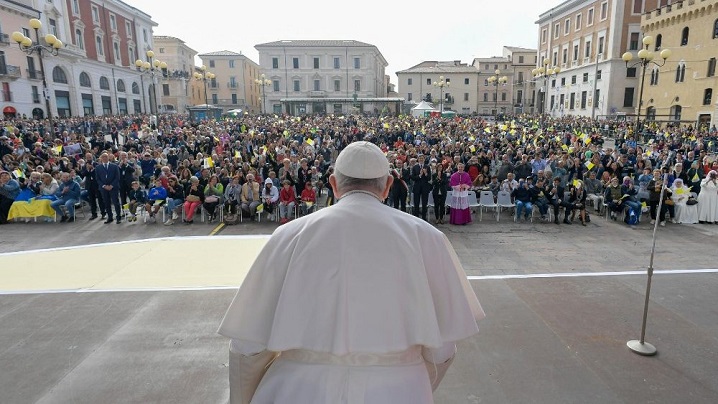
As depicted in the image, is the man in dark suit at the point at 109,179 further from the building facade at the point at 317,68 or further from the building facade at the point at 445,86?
the building facade at the point at 445,86

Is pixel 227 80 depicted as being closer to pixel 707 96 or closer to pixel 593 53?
pixel 593 53

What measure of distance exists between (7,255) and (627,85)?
5482 centimetres

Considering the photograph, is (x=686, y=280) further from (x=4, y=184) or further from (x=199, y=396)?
(x=4, y=184)

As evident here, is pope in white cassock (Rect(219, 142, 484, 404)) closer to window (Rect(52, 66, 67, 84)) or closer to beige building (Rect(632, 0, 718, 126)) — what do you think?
beige building (Rect(632, 0, 718, 126))

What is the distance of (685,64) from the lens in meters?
36.9

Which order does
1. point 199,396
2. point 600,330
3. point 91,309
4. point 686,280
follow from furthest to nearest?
point 686,280 → point 91,309 → point 600,330 → point 199,396

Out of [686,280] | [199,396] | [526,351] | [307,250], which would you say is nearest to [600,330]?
[526,351]

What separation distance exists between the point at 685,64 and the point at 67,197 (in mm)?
44512

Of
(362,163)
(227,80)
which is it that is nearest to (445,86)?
(227,80)

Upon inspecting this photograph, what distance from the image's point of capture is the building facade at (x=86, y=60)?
38250mm

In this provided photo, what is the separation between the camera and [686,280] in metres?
6.65

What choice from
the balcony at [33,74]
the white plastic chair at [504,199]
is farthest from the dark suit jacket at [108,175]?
the balcony at [33,74]

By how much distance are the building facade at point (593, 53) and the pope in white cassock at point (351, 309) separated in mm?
42275

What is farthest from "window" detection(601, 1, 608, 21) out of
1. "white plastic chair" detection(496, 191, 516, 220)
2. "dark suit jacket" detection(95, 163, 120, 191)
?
"dark suit jacket" detection(95, 163, 120, 191)
